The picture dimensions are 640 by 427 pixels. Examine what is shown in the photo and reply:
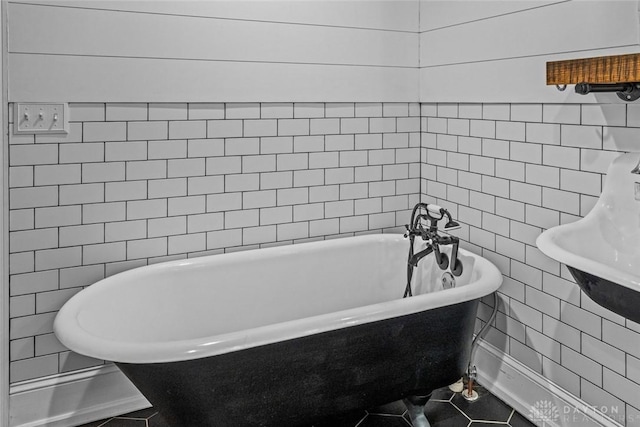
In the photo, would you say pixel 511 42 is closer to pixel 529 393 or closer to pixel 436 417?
pixel 529 393

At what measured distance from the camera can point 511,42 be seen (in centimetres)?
239

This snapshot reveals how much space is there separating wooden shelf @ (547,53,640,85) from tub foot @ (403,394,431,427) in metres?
1.41

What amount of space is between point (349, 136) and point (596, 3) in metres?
1.37

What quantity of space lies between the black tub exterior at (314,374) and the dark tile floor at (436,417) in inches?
10.0

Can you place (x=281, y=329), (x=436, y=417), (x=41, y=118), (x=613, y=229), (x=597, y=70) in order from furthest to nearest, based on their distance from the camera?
(x=436, y=417)
(x=41, y=118)
(x=613, y=229)
(x=281, y=329)
(x=597, y=70)

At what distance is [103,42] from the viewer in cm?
231

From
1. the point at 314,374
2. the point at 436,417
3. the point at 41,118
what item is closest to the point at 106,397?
the point at 314,374

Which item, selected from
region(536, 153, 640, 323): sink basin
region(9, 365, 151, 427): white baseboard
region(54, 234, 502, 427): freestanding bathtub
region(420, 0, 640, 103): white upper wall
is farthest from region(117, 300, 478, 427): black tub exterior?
region(420, 0, 640, 103): white upper wall

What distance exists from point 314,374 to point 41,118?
1608 mm

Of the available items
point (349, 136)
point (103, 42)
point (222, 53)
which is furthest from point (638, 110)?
point (103, 42)

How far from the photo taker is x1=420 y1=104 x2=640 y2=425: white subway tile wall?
2014 millimetres

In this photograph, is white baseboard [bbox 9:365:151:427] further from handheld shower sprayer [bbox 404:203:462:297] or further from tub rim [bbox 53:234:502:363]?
handheld shower sprayer [bbox 404:203:462:297]

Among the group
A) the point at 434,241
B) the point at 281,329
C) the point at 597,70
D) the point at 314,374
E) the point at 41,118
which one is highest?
the point at 597,70

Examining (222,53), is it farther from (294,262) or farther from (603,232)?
(603,232)
